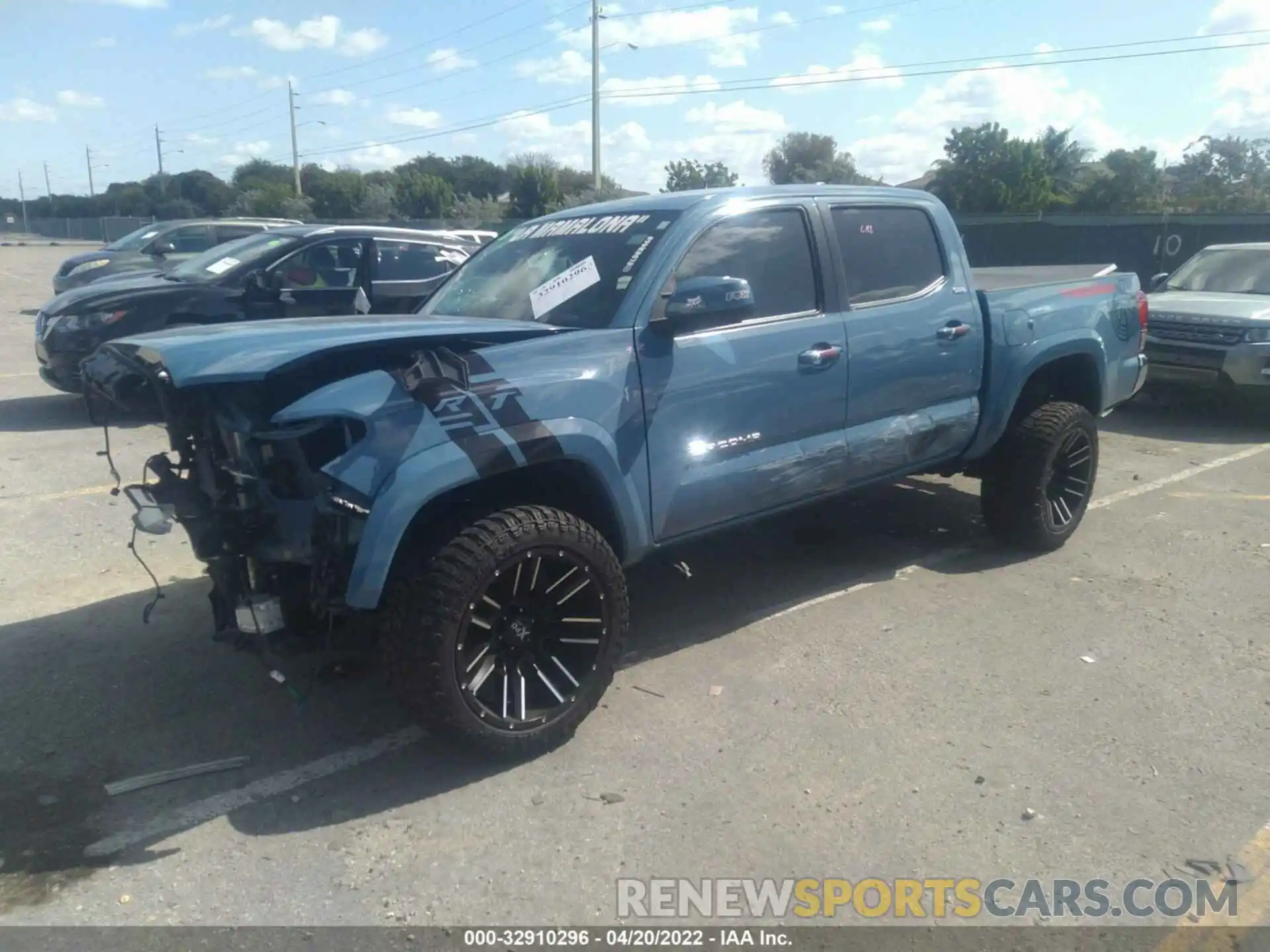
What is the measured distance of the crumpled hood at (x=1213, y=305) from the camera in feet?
31.5

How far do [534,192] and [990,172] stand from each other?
75.8ft

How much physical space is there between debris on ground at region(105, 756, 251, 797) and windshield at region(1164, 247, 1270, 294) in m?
10.7

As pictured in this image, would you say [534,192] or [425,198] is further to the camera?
[425,198]

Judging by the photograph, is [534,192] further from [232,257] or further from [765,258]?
[765,258]

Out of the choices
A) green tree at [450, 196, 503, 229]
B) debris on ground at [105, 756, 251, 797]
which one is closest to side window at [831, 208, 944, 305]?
debris on ground at [105, 756, 251, 797]

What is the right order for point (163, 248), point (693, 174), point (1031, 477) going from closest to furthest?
point (1031, 477) < point (163, 248) < point (693, 174)

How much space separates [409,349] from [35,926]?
204cm

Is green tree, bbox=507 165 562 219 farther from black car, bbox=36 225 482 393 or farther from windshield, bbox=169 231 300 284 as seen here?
black car, bbox=36 225 482 393

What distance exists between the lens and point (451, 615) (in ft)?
10.8

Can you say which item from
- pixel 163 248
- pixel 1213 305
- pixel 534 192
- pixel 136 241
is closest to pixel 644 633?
pixel 1213 305

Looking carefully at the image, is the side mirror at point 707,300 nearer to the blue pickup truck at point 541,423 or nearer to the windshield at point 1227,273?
the blue pickup truck at point 541,423

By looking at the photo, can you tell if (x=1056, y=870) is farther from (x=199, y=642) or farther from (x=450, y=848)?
(x=199, y=642)

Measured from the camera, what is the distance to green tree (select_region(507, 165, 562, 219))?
42.0 meters

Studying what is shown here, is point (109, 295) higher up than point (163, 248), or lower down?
lower down
